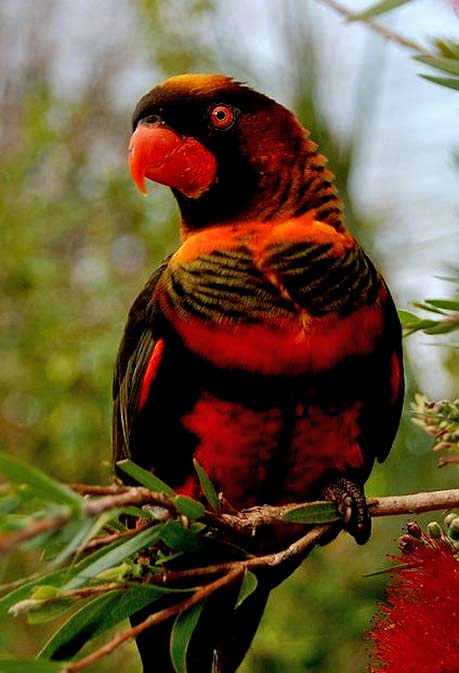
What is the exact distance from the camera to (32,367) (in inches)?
92.2

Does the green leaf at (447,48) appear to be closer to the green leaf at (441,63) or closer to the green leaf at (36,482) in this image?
the green leaf at (441,63)

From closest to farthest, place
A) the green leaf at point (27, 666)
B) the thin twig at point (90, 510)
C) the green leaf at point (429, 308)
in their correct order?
the thin twig at point (90, 510)
the green leaf at point (27, 666)
the green leaf at point (429, 308)

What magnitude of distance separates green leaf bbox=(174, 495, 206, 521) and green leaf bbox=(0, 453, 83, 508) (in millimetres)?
177

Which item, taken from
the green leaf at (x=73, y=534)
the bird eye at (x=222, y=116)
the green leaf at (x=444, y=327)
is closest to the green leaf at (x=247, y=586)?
the green leaf at (x=73, y=534)

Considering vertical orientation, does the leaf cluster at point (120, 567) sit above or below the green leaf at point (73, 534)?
below

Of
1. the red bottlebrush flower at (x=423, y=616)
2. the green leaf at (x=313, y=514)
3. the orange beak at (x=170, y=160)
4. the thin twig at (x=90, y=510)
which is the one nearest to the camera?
the thin twig at (x=90, y=510)

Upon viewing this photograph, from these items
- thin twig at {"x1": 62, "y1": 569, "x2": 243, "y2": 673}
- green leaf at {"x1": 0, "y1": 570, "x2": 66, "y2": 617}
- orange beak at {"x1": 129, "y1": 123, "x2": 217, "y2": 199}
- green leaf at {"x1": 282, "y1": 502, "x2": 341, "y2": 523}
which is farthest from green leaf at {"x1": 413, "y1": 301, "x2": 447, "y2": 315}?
orange beak at {"x1": 129, "y1": 123, "x2": 217, "y2": 199}

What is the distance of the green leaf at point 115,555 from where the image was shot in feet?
2.22

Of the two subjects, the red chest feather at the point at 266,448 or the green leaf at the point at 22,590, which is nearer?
the green leaf at the point at 22,590

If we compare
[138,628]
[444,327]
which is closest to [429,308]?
[444,327]

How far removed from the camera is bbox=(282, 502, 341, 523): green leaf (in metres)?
0.81

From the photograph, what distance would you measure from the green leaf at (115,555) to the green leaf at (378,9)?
0.41 metres

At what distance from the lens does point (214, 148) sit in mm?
1357

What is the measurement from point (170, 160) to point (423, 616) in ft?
2.63
